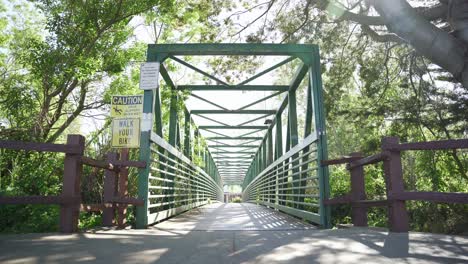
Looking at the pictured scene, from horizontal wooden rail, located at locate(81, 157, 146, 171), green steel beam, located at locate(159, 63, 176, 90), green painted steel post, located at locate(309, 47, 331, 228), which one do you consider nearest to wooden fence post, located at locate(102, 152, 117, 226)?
horizontal wooden rail, located at locate(81, 157, 146, 171)

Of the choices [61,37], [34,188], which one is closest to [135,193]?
[34,188]

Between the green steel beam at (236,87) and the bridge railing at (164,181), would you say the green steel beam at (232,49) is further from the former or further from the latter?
the green steel beam at (236,87)

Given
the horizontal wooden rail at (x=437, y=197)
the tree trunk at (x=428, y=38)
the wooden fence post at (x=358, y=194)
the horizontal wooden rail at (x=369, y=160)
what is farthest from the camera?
the tree trunk at (x=428, y=38)

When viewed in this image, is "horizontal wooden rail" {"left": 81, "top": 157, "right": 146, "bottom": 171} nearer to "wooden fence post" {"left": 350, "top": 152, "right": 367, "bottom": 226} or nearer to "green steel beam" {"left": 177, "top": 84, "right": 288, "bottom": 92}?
"wooden fence post" {"left": 350, "top": 152, "right": 367, "bottom": 226}

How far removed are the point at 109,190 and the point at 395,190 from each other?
3.24m

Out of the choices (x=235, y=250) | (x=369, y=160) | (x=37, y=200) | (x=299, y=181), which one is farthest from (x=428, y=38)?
(x=37, y=200)

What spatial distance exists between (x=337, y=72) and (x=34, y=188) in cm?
635

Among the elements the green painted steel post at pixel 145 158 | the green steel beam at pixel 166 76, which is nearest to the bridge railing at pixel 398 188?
the green painted steel post at pixel 145 158

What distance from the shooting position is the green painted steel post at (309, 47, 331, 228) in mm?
4553

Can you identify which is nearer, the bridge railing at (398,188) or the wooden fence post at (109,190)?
the bridge railing at (398,188)

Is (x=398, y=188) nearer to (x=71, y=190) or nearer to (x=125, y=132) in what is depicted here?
(x=71, y=190)

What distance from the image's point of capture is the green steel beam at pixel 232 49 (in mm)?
5516

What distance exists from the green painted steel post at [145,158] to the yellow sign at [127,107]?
121 millimetres

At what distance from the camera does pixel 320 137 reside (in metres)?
4.84
